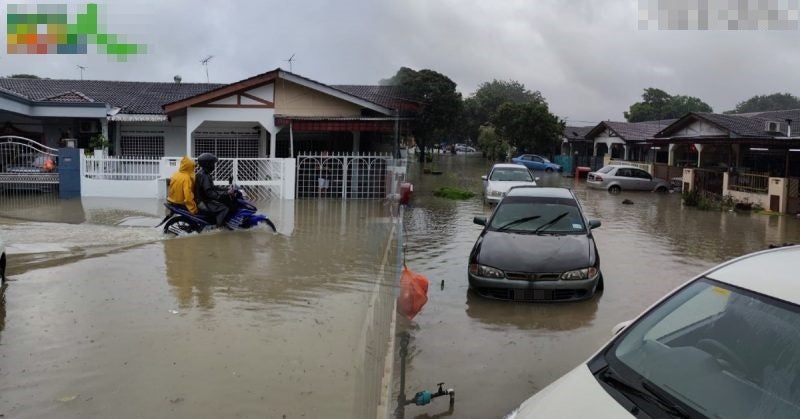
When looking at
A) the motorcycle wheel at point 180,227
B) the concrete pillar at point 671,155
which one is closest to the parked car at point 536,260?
the motorcycle wheel at point 180,227

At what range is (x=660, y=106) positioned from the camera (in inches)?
3260

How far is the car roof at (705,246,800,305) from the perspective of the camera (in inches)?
112

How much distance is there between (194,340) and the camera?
5.79 meters

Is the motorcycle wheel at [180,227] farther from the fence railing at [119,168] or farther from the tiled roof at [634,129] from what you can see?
the tiled roof at [634,129]

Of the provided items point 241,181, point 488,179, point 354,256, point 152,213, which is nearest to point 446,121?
point 488,179

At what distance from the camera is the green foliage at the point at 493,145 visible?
56347 millimetres

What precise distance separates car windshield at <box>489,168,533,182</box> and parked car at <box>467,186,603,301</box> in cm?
1156

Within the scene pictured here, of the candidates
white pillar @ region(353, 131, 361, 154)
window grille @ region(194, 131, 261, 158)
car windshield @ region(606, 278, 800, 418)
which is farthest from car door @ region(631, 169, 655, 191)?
car windshield @ region(606, 278, 800, 418)

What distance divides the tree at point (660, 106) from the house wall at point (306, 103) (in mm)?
66366

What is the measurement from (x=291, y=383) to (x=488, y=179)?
16.7m

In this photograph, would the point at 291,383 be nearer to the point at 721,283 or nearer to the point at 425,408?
the point at 425,408

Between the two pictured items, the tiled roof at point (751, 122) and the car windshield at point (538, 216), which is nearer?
the car windshield at point (538, 216)

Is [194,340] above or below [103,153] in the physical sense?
below

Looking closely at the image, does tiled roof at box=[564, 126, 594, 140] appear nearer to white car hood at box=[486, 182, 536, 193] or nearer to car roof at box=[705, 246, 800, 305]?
white car hood at box=[486, 182, 536, 193]
